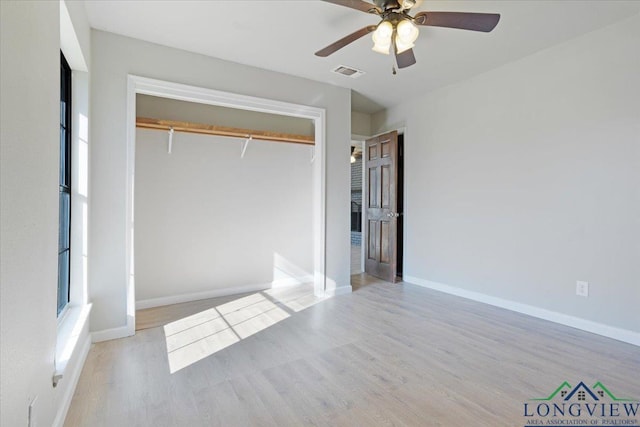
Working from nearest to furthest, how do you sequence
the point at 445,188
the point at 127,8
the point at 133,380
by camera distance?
the point at 133,380 → the point at 127,8 → the point at 445,188

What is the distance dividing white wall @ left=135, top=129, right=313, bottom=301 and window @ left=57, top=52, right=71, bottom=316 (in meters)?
1.05

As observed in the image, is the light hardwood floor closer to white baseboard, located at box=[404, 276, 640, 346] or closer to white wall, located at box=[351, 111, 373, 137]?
white baseboard, located at box=[404, 276, 640, 346]

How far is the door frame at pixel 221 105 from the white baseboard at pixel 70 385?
0.49 m

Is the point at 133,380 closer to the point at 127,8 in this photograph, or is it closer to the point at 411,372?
the point at 411,372

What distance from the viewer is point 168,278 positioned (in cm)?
373

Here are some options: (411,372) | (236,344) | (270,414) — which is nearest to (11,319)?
(270,414)

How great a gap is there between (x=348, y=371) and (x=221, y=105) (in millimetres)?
2847

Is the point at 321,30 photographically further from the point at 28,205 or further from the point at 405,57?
the point at 28,205

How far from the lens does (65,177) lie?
2453 mm

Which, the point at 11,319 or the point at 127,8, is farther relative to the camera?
the point at 127,8

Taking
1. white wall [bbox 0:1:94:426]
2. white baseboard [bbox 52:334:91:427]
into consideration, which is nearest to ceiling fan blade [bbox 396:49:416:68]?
white wall [bbox 0:1:94:426]

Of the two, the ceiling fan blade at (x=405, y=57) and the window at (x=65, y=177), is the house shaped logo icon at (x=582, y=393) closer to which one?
the ceiling fan blade at (x=405, y=57)

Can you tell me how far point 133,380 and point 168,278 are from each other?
174 centimetres

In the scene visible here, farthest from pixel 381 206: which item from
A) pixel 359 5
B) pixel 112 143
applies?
pixel 112 143
